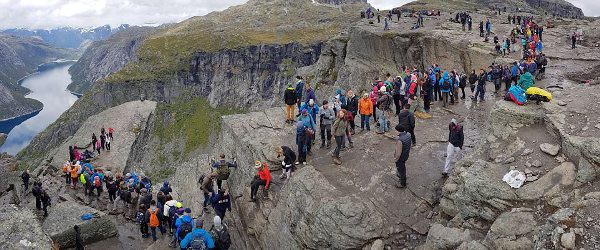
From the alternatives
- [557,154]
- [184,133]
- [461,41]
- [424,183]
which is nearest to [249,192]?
[424,183]

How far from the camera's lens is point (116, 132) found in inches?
3115

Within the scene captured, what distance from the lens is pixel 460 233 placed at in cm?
1550

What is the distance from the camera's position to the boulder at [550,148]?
16.6m

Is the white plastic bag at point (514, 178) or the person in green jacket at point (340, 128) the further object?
the person in green jacket at point (340, 128)

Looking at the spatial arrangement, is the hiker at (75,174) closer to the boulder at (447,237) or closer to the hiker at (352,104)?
the hiker at (352,104)

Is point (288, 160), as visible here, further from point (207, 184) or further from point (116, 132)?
point (116, 132)

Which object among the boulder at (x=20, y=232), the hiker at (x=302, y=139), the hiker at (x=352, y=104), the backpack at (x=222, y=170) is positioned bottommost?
the boulder at (x=20, y=232)

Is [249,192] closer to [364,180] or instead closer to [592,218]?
[364,180]

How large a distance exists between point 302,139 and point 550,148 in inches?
477

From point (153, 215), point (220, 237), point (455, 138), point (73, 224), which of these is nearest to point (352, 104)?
point (455, 138)

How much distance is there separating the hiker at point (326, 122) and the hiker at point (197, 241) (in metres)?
9.55

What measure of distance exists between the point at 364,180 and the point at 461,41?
41.1 metres

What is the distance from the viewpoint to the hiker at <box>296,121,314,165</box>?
2444cm

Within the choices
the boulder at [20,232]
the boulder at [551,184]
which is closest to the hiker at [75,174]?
the boulder at [20,232]
